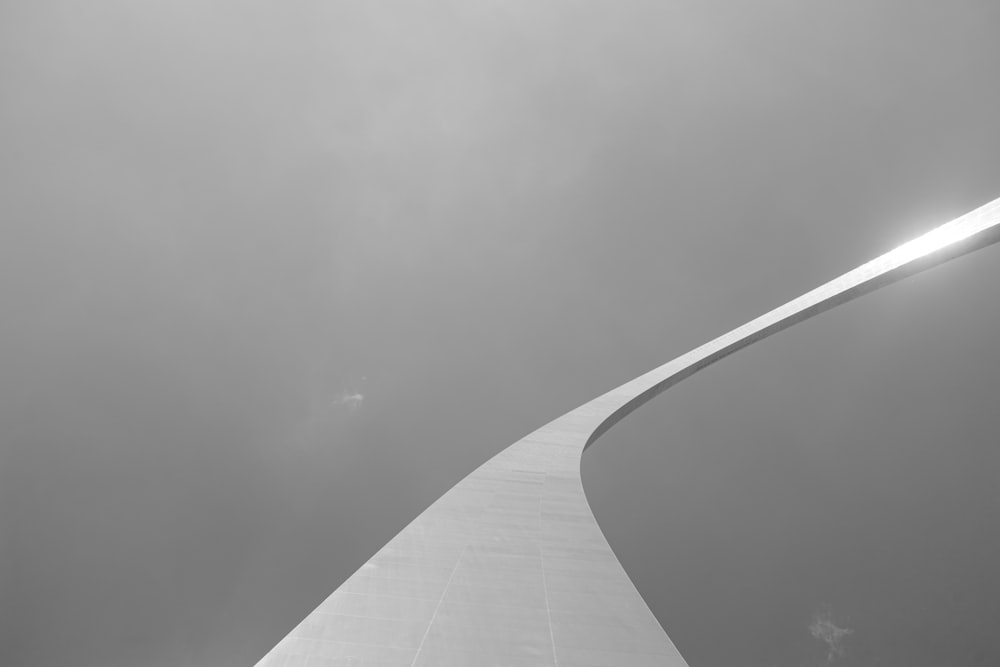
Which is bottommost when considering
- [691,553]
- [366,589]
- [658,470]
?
[691,553]

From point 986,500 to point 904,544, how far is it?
7.16 meters

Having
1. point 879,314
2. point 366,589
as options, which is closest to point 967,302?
point 879,314

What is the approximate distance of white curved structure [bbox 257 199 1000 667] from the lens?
6.57 m

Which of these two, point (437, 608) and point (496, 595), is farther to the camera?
point (496, 595)

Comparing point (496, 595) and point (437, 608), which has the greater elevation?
point (437, 608)

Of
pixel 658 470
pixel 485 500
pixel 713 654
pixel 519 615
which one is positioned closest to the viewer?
pixel 519 615

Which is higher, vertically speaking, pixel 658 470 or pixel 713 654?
pixel 658 470

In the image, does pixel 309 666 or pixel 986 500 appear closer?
pixel 309 666

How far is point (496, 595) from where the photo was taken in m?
7.93

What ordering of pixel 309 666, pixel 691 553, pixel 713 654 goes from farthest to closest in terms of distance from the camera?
pixel 691 553 → pixel 713 654 → pixel 309 666

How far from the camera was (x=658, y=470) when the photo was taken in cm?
4181

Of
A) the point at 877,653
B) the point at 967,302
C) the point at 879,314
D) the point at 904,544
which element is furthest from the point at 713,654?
the point at 967,302

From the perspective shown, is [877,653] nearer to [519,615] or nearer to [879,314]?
[879,314]

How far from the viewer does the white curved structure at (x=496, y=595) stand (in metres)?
6.57
